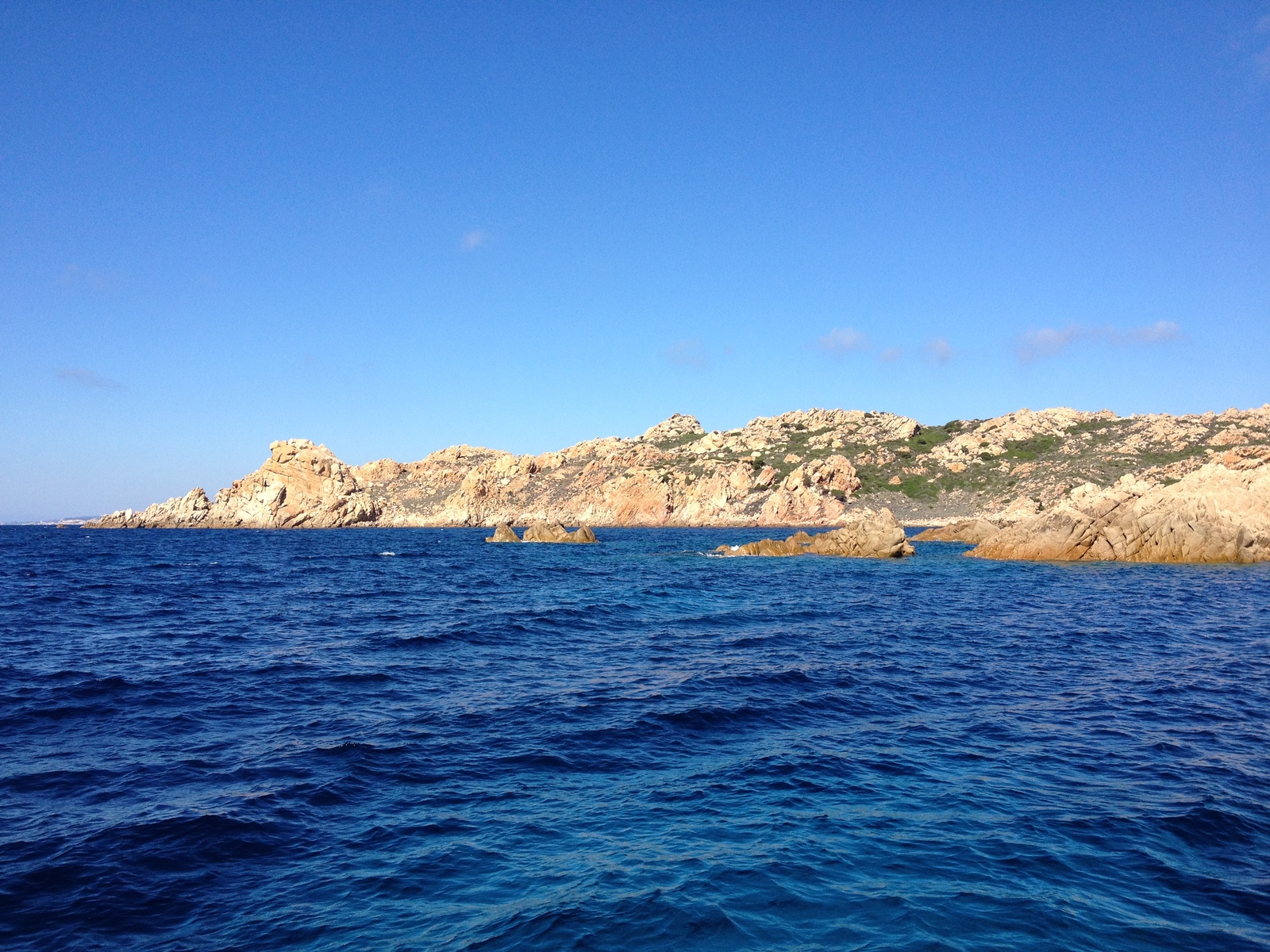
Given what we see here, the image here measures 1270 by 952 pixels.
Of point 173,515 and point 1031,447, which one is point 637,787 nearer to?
point 1031,447

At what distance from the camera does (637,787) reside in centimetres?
1283

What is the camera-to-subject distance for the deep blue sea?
8711 millimetres

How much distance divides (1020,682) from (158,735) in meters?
21.0

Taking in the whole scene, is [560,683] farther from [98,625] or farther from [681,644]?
[98,625]

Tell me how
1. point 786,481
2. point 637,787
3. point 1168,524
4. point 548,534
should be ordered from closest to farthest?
1. point 637,787
2. point 1168,524
3. point 548,534
4. point 786,481

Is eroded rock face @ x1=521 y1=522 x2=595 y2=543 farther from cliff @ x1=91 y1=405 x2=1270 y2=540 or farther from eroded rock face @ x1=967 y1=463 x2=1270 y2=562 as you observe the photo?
eroded rock face @ x1=967 y1=463 x2=1270 y2=562

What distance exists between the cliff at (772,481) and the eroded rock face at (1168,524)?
2390 inches

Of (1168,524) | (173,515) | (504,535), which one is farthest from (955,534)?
(173,515)

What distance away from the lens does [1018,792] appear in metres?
12.4

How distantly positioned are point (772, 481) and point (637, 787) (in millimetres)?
151630

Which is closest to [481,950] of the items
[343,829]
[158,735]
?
[343,829]

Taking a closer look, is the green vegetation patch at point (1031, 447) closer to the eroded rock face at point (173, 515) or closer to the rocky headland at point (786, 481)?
the rocky headland at point (786, 481)

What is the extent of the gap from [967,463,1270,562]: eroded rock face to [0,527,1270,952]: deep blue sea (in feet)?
108

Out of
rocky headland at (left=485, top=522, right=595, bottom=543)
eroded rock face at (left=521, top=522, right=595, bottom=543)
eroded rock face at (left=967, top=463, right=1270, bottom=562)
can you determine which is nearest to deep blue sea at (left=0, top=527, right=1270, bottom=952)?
eroded rock face at (left=967, top=463, right=1270, bottom=562)
